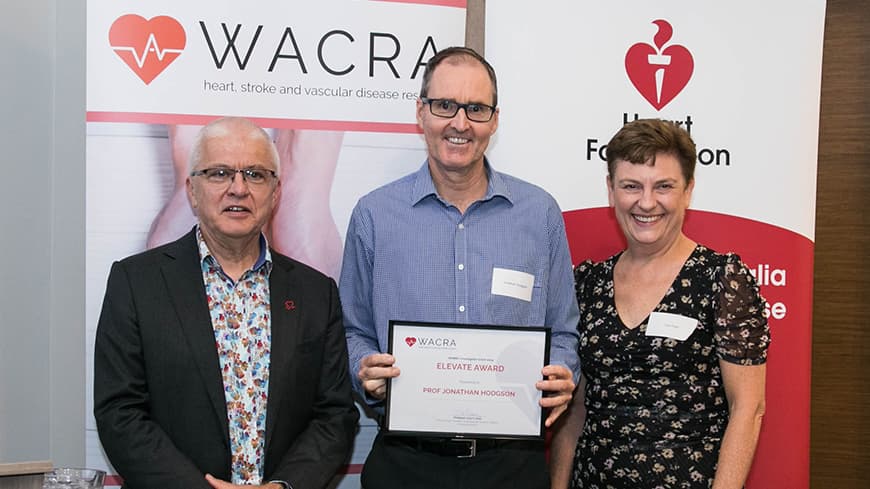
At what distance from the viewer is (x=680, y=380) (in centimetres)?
262

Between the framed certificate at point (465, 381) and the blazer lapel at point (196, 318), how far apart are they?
51 cm

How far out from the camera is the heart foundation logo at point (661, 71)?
352 centimetres

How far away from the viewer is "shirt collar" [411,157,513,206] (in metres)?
2.77

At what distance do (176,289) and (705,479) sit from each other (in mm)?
1735

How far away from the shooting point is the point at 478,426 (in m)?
2.51

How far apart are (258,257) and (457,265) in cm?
64

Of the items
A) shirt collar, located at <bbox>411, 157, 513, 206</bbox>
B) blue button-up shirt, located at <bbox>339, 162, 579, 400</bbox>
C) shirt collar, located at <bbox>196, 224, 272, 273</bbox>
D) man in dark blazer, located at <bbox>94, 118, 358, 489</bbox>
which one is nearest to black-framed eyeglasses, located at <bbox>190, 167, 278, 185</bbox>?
man in dark blazer, located at <bbox>94, 118, 358, 489</bbox>

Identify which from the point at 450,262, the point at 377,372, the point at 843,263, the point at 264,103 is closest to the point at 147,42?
the point at 264,103

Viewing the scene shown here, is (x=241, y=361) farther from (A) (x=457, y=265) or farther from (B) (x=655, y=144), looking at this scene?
(B) (x=655, y=144)

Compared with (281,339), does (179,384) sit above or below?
below

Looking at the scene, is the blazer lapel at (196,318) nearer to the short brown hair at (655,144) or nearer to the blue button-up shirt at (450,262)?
the blue button-up shirt at (450,262)

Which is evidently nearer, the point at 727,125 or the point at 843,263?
the point at 727,125

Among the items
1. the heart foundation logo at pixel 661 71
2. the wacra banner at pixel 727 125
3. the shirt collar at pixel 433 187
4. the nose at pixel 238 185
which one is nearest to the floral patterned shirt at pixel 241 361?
the nose at pixel 238 185

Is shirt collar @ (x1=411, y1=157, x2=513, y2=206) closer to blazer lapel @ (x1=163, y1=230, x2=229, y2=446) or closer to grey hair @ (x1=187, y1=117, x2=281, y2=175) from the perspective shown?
grey hair @ (x1=187, y1=117, x2=281, y2=175)
